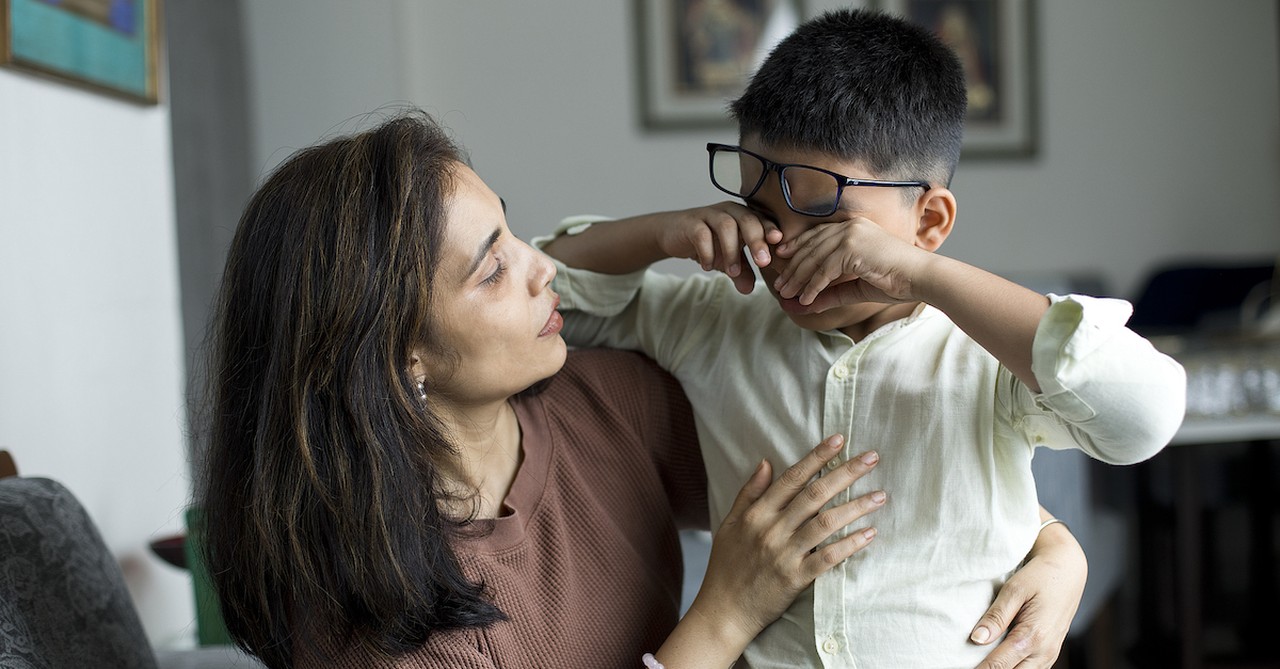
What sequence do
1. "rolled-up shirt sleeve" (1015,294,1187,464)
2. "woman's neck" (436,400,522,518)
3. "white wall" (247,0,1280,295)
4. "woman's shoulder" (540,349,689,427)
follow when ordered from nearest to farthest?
"rolled-up shirt sleeve" (1015,294,1187,464) → "woman's neck" (436,400,522,518) → "woman's shoulder" (540,349,689,427) → "white wall" (247,0,1280,295)

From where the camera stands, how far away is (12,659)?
41.9 inches

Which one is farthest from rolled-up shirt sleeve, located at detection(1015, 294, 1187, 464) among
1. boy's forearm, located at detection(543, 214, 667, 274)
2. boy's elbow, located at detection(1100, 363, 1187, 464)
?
boy's forearm, located at detection(543, 214, 667, 274)

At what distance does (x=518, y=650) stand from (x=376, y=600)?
17 centimetres

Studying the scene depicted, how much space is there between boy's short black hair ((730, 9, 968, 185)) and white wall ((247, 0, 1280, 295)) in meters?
3.22

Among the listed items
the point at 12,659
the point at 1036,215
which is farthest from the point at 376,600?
the point at 1036,215

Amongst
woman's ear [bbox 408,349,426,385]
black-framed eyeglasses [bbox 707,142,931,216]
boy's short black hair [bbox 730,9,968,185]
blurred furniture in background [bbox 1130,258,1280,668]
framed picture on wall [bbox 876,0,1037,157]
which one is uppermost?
framed picture on wall [bbox 876,0,1037,157]

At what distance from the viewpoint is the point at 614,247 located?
1273mm

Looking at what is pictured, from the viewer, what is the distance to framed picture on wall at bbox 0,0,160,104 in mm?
1647

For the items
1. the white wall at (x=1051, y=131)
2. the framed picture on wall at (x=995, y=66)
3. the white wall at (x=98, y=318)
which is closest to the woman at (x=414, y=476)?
the white wall at (x=98, y=318)

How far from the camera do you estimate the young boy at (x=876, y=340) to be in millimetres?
1064

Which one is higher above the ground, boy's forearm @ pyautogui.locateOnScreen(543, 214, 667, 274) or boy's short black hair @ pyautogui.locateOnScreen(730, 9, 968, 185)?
boy's short black hair @ pyautogui.locateOnScreen(730, 9, 968, 185)

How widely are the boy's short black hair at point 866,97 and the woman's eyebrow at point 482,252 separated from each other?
0.31m

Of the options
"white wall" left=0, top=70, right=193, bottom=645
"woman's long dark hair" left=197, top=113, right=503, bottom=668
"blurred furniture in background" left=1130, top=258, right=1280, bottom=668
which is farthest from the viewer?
"blurred furniture in background" left=1130, top=258, right=1280, bottom=668

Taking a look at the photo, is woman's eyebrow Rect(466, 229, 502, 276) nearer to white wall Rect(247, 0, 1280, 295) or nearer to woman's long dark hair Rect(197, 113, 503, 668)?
woman's long dark hair Rect(197, 113, 503, 668)
